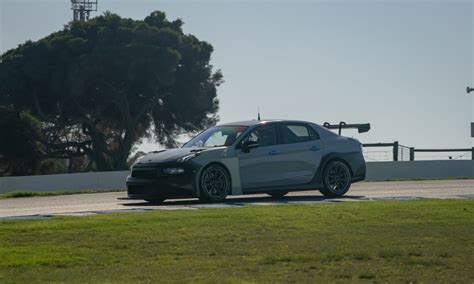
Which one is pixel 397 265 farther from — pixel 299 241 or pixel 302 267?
pixel 299 241

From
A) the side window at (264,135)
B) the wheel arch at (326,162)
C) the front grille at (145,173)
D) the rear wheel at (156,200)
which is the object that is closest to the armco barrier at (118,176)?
the rear wheel at (156,200)

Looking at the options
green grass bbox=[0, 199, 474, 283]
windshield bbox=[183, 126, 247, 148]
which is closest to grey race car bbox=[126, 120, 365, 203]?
windshield bbox=[183, 126, 247, 148]

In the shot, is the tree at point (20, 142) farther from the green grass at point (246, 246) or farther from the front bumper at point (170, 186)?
the green grass at point (246, 246)

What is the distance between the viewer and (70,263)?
29.5 ft

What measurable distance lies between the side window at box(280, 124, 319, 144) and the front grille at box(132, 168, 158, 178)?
248 cm

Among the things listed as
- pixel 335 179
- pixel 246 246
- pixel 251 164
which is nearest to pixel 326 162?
pixel 335 179

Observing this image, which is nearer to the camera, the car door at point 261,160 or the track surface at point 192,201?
the track surface at point 192,201

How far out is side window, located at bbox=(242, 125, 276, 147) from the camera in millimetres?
16609

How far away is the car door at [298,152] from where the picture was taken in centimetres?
1673

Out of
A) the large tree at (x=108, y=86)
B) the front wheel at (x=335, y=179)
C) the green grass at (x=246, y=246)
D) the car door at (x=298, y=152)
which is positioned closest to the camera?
the green grass at (x=246, y=246)

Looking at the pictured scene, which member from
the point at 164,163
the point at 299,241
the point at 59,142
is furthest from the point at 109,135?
the point at 299,241

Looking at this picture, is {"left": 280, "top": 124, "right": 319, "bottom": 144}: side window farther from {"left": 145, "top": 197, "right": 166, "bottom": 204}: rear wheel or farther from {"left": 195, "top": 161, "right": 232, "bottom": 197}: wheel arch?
{"left": 145, "top": 197, "right": 166, "bottom": 204}: rear wheel

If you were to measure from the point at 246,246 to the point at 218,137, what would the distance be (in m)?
6.95

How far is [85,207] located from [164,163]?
1.49 meters
